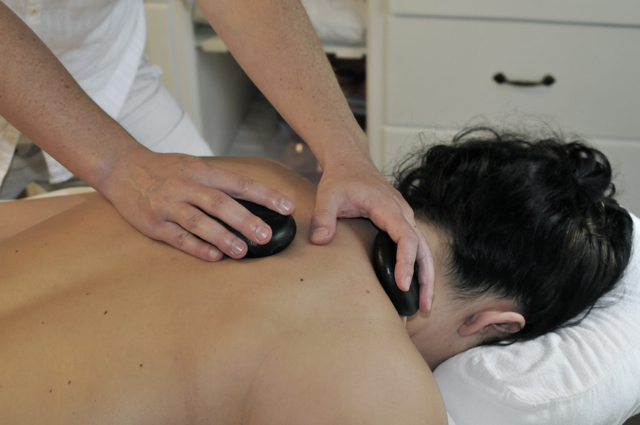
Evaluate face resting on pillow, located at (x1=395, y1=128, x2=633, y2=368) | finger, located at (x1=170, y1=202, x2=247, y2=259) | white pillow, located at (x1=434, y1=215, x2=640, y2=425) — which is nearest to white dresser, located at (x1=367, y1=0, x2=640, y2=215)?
face resting on pillow, located at (x1=395, y1=128, x2=633, y2=368)

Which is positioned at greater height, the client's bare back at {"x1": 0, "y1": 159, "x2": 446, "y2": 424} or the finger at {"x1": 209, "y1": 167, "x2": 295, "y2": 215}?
the finger at {"x1": 209, "y1": 167, "x2": 295, "y2": 215}

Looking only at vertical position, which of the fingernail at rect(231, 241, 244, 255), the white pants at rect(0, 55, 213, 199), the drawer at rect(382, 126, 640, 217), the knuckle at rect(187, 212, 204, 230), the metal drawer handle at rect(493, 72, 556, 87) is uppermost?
the knuckle at rect(187, 212, 204, 230)

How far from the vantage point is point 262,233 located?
720 millimetres

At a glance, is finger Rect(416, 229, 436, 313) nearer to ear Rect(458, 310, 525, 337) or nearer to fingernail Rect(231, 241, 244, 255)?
ear Rect(458, 310, 525, 337)

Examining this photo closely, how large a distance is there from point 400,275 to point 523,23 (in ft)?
4.24

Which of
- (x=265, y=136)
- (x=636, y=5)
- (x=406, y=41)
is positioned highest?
(x=636, y=5)

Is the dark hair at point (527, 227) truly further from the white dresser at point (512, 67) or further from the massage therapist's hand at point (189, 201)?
the white dresser at point (512, 67)

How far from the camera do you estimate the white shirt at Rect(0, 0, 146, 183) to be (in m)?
1.16

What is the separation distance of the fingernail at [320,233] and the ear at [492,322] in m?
0.30

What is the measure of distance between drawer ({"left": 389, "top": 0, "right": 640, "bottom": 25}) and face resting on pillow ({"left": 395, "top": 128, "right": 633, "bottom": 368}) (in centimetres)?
92

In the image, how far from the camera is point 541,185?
2.84 feet

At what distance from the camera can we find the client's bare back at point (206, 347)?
2.02 feet

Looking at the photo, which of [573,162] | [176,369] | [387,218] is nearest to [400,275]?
[387,218]

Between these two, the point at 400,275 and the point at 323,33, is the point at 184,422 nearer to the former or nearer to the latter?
the point at 400,275
